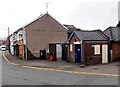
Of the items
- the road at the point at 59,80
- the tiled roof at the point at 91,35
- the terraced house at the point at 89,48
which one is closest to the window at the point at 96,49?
the terraced house at the point at 89,48

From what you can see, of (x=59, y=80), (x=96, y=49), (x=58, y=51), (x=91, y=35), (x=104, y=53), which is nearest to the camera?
(x=59, y=80)

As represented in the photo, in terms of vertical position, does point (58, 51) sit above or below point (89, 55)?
above

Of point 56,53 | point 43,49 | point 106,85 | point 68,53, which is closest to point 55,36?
point 43,49

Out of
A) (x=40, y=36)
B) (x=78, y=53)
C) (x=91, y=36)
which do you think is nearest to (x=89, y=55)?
(x=78, y=53)

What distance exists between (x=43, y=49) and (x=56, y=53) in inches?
157

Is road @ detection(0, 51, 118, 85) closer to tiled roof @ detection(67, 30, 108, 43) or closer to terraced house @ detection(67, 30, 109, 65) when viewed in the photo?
terraced house @ detection(67, 30, 109, 65)

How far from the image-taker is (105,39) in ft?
58.4

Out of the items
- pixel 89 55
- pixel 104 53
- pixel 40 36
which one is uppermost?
pixel 40 36

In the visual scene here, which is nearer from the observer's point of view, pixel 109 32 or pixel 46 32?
pixel 109 32

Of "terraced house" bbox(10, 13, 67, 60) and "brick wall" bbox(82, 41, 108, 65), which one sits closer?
"brick wall" bbox(82, 41, 108, 65)

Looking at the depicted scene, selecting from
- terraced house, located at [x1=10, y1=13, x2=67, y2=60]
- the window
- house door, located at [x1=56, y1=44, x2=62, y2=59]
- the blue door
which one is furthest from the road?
terraced house, located at [x1=10, y1=13, x2=67, y2=60]

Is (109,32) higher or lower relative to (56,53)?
higher

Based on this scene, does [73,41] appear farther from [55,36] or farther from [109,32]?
[55,36]

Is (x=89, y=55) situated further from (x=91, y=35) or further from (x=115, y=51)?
(x=115, y=51)
